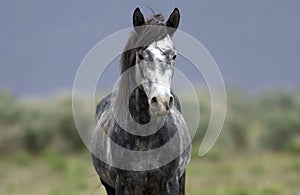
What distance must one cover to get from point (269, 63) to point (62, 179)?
143m

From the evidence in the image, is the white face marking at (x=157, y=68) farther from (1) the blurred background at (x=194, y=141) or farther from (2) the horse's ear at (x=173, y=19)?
(1) the blurred background at (x=194, y=141)

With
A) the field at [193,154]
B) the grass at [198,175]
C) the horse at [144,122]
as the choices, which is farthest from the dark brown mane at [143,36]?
the field at [193,154]

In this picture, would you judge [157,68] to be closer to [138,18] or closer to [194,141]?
[138,18]

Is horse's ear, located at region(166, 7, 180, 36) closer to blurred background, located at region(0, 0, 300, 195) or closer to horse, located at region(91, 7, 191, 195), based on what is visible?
horse, located at region(91, 7, 191, 195)

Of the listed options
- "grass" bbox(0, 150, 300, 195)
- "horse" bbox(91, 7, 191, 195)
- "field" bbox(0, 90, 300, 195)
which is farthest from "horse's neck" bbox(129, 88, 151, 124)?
"field" bbox(0, 90, 300, 195)

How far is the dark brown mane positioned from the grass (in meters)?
4.46

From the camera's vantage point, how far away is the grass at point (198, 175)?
1383 centimetres

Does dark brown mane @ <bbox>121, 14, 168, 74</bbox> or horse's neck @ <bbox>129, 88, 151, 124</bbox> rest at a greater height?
dark brown mane @ <bbox>121, 14, 168, 74</bbox>

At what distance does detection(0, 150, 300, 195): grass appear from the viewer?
13828mm

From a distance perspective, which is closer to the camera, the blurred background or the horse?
the horse

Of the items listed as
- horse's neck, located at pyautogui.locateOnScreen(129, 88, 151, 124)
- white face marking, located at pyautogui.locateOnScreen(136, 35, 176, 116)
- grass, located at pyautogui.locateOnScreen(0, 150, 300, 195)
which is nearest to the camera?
white face marking, located at pyautogui.locateOnScreen(136, 35, 176, 116)

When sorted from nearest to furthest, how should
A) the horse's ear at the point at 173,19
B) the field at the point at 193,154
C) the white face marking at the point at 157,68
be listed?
the white face marking at the point at 157,68 → the horse's ear at the point at 173,19 → the field at the point at 193,154

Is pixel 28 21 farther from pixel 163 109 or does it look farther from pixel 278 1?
pixel 163 109

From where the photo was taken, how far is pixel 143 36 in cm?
720
